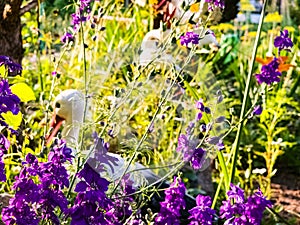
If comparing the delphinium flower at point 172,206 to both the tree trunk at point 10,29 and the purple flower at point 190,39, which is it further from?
the tree trunk at point 10,29

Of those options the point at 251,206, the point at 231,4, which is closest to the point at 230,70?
the point at 231,4

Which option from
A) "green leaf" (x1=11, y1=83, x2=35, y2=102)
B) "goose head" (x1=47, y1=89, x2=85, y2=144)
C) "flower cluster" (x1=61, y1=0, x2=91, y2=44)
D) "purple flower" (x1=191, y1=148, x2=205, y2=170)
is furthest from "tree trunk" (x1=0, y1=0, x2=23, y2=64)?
"purple flower" (x1=191, y1=148, x2=205, y2=170)

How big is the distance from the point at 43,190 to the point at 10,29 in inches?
46.8

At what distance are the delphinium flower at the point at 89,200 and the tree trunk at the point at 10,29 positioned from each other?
1.15 m

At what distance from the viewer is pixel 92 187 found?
120 centimetres

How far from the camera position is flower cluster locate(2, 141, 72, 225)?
3.95 ft

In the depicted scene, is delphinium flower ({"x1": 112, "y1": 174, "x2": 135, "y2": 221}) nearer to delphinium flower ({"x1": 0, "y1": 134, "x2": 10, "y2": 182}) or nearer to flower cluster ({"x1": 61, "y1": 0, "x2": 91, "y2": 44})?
delphinium flower ({"x1": 0, "y1": 134, "x2": 10, "y2": 182})

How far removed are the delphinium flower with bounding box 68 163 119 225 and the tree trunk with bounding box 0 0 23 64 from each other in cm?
115

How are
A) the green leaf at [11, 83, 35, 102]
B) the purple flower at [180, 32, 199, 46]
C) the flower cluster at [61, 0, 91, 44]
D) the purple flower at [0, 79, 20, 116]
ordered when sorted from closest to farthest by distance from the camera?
the purple flower at [0, 79, 20, 116]
the green leaf at [11, 83, 35, 102]
the purple flower at [180, 32, 199, 46]
the flower cluster at [61, 0, 91, 44]

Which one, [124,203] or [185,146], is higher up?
[185,146]

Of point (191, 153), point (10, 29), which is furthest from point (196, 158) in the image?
point (10, 29)

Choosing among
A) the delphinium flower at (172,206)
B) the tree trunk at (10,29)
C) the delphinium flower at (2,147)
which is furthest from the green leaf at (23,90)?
the tree trunk at (10,29)

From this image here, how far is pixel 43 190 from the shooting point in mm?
1220

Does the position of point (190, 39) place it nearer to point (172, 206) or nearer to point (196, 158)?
point (196, 158)
